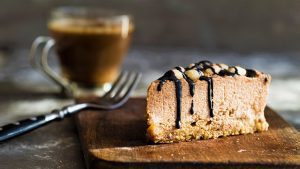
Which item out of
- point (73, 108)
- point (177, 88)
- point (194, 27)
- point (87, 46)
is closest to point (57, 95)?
point (87, 46)

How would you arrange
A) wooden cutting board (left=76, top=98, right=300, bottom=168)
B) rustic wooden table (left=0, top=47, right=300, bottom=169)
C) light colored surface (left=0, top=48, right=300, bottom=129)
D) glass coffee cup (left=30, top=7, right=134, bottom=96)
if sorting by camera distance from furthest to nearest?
glass coffee cup (left=30, top=7, right=134, bottom=96)
light colored surface (left=0, top=48, right=300, bottom=129)
rustic wooden table (left=0, top=47, right=300, bottom=169)
wooden cutting board (left=76, top=98, right=300, bottom=168)

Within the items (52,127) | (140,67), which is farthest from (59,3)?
(52,127)

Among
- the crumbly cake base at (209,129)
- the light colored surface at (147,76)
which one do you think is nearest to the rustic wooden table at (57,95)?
the light colored surface at (147,76)

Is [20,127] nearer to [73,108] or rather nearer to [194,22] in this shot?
[73,108]

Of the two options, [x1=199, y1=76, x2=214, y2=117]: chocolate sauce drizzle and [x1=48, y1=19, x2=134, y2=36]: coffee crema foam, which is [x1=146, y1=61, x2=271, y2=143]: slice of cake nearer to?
[x1=199, y1=76, x2=214, y2=117]: chocolate sauce drizzle

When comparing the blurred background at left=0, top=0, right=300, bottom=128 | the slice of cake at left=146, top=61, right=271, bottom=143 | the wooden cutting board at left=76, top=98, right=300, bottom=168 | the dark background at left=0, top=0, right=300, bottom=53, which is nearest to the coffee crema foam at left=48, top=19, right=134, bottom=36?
the wooden cutting board at left=76, top=98, right=300, bottom=168

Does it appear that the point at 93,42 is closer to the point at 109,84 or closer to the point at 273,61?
the point at 109,84

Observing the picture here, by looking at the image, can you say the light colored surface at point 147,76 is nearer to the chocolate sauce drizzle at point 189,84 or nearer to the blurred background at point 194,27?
the blurred background at point 194,27
